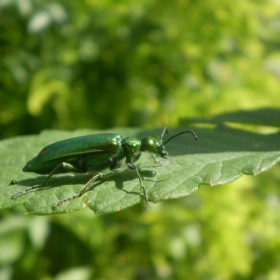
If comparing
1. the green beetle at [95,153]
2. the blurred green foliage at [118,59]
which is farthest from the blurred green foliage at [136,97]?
the green beetle at [95,153]

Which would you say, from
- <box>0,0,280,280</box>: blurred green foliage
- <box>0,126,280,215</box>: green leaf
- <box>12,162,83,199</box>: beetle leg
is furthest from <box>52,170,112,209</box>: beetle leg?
<box>0,0,280,280</box>: blurred green foliage

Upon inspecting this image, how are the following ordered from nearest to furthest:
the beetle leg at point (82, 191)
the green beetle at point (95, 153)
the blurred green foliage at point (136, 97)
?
1. the beetle leg at point (82, 191)
2. the green beetle at point (95, 153)
3. the blurred green foliage at point (136, 97)

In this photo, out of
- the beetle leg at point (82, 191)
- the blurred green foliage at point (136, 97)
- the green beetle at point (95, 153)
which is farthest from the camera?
the blurred green foliage at point (136, 97)

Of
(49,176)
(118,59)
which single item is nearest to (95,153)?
(49,176)

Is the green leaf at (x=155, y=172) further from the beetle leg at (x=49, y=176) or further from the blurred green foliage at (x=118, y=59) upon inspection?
the blurred green foliage at (x=118, y=59)

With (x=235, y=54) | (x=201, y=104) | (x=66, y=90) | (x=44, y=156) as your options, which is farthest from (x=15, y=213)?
(x=235, y=54)

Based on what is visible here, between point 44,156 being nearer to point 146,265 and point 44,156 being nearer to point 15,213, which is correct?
point 15,213

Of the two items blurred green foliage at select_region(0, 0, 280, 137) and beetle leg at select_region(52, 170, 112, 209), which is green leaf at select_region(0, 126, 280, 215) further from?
blurred green foliage at select_region(0, 0, 280, 137)
